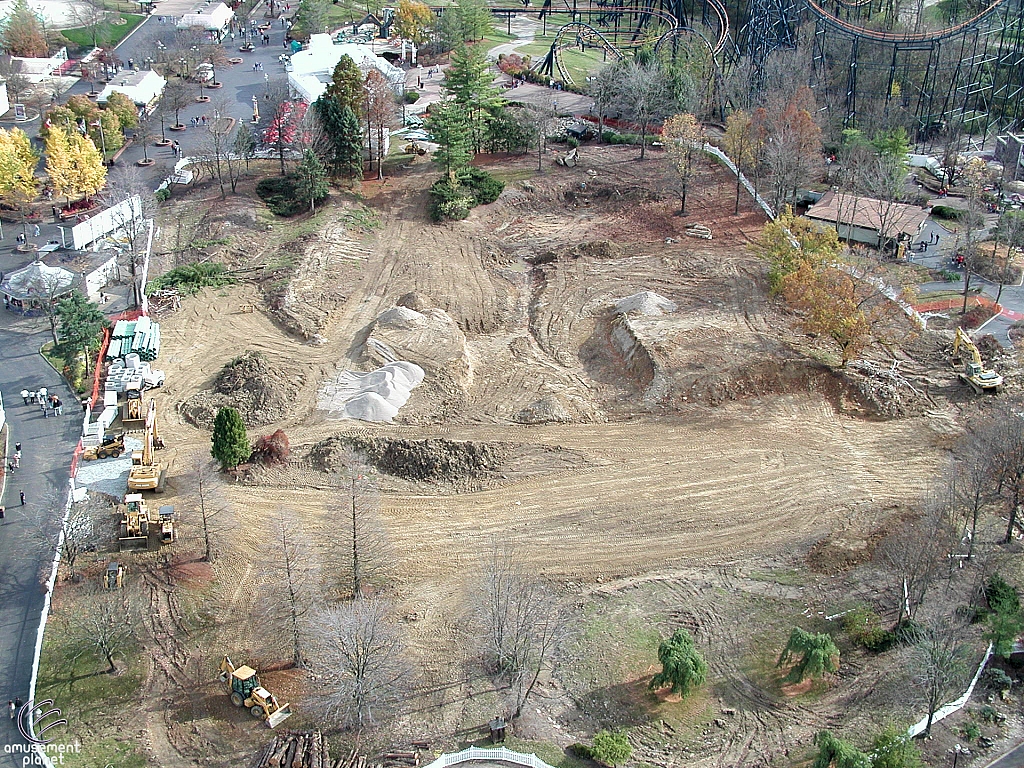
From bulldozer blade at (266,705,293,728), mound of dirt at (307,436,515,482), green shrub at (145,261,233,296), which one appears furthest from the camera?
green shrub at (145,261,233,296)

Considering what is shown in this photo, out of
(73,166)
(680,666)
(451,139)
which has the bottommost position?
(680,666)

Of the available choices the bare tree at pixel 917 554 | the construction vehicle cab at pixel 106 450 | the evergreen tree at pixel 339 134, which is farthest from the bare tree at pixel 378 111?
the bare tree at pixel 917 554

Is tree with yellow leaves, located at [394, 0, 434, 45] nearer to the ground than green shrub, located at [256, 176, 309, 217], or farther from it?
farther from it

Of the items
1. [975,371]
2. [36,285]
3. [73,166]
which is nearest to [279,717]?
[36,285]

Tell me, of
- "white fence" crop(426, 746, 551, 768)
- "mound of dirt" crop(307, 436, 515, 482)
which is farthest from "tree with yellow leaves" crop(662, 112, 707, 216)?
"white fence" crop(426, 746, 551, 768)

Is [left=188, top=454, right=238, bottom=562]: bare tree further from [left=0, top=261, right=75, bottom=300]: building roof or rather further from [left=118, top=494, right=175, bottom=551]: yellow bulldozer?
[left=0, top=261, right=75, bottom=300]: building roof

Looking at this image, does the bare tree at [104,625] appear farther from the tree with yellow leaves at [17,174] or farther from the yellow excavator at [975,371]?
the yellow excavator at [975,371]

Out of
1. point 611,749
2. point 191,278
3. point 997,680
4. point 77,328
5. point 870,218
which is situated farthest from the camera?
point 870,218

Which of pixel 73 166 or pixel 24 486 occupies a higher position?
pixel 73 166

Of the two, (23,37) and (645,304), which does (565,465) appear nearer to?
(645,304)
